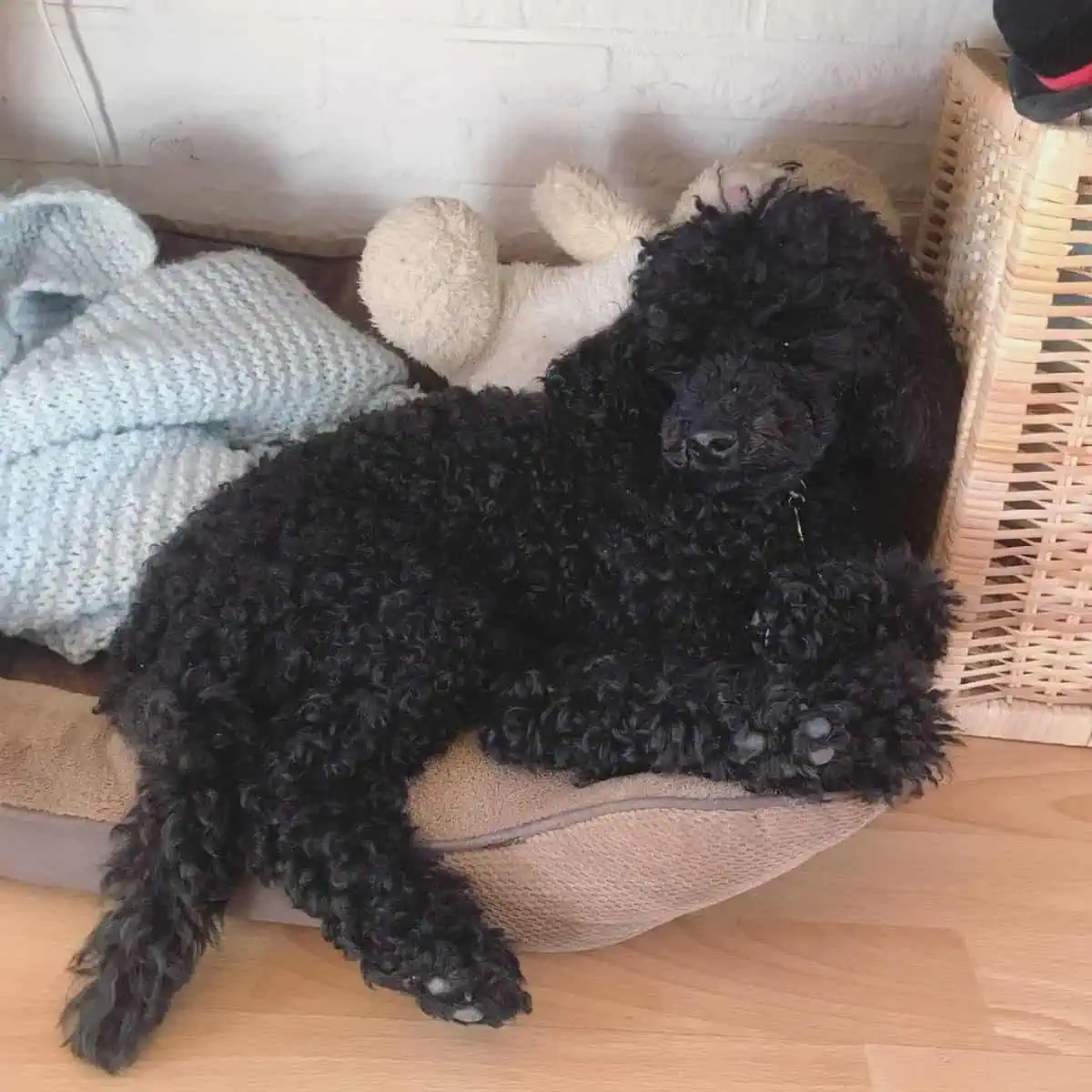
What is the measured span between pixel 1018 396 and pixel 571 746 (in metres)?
0.53

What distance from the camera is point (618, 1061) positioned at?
93 centimetres

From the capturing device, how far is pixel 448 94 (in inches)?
61.4

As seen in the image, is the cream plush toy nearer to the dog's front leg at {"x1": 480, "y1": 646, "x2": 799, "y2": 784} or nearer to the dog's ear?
the dog's ear

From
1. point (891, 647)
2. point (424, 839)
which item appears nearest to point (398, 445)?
point (424, 839)

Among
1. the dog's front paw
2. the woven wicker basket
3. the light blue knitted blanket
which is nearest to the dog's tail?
the dog's front paw

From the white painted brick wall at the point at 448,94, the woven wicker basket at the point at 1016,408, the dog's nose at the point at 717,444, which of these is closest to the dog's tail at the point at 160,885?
the dog's nose at the point at 717,444

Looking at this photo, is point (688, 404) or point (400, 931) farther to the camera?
point (688, 404)

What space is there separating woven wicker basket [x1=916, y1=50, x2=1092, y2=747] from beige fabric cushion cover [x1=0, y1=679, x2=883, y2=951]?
35 centimetres

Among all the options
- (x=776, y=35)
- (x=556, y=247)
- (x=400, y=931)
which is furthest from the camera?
(x=556, y=247)

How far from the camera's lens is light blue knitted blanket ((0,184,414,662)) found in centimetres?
124

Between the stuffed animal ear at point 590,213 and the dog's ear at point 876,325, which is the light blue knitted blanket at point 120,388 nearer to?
the stuffed animal ear at point 590,213

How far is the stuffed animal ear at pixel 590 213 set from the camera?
135 cm

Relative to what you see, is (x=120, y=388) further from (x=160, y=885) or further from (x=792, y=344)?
(x=792, y=344)

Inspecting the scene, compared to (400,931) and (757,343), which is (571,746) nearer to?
(400,931)
